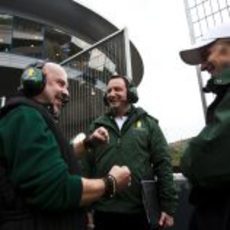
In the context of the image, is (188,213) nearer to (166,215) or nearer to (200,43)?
(166,215)

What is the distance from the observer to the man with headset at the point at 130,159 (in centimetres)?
392

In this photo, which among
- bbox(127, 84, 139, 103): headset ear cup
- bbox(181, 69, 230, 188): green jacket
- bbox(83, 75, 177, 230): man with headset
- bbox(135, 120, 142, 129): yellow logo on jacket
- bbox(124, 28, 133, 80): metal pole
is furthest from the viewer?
bbox(124, 28, 133, 80): metal pole

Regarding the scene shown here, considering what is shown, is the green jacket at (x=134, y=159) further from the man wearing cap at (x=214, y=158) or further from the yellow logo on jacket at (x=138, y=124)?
the man wearing cap at (x=214, y=158)

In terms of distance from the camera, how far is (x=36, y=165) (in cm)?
240

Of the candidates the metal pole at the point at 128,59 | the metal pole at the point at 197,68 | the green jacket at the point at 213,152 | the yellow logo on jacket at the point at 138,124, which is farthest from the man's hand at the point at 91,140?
the metal pole at the point at 128,59

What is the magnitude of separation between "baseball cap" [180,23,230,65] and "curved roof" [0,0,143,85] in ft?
91.5

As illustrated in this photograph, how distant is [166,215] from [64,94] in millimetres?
1527

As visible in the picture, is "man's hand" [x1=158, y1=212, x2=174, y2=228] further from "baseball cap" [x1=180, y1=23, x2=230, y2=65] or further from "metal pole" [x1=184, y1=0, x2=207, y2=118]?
"baseball cap" [x1=180, y1=23, x2=230, y2=65]

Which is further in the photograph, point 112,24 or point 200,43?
point 112,24

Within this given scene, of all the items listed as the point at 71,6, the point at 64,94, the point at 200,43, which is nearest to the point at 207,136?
the point at 200,43

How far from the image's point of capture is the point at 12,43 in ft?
88.6

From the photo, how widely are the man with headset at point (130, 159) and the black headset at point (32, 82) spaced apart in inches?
47.6

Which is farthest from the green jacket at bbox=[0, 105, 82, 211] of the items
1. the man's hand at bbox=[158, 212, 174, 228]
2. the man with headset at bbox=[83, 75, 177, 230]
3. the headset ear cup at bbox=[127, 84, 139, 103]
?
the headset ear cup at bbox=[127, 84, 139, 103]

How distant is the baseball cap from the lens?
8.40 feet
